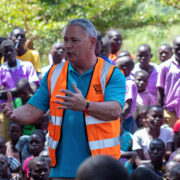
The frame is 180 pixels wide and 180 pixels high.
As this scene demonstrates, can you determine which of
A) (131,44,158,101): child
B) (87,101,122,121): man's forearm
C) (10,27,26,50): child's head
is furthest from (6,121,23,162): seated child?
(87,101,122,121): man's forearm

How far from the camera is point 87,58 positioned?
3900mm

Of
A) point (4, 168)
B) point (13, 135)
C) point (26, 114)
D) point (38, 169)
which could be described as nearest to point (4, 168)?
point (4, 168)

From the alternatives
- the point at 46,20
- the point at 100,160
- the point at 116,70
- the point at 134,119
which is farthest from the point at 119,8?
the point at 100,160

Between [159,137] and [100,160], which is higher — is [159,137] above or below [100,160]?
below

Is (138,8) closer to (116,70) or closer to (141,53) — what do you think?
(141,53)

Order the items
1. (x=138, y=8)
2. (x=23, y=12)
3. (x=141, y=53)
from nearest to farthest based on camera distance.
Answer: (x=141, y=53)
(x=23, y=12)
(x=138, y=8)

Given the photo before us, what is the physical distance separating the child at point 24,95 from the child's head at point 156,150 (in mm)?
2064

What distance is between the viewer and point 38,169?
6027 millimetres

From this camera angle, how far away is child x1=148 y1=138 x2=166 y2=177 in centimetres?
648

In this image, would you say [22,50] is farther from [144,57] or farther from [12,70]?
[144,57]

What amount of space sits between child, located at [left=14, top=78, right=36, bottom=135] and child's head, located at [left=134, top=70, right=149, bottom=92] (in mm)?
1788

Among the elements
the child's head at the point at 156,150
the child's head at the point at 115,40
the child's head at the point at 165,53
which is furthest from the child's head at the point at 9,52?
the child's head at the point at 165,53

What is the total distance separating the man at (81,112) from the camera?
3.73 meters

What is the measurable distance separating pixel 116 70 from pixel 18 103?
381 centimetres
